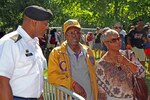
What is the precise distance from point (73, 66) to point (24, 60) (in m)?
1.58

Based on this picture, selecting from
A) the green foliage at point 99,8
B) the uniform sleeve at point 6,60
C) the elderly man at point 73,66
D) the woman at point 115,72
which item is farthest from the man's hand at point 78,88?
the green foliage at point 99,8

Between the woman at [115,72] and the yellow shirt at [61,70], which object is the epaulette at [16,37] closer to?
the yellow shirt at [61,70]

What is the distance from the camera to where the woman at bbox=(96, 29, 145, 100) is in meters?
5.14

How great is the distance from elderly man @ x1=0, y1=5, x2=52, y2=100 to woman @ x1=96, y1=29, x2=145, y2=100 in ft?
4.10

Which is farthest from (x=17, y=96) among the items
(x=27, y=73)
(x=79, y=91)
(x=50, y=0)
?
(x=50, y=0)

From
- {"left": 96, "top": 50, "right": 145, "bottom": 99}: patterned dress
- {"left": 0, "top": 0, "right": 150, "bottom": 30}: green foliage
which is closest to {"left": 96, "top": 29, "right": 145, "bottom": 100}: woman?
{"left": 96, "top": 50, "right": 145, "bottom": 99}: patterned dress

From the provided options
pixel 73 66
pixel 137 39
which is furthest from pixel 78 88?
pixel 137 39

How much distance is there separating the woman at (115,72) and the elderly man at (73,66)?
196 millimetres

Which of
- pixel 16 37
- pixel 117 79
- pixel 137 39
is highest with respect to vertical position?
pixel 16 37

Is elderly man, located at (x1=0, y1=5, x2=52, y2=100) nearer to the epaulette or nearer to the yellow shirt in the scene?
the epaulette

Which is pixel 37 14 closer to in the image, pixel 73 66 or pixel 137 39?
pixel 73 66

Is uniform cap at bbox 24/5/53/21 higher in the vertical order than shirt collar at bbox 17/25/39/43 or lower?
higher

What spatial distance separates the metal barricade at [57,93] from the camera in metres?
4.57

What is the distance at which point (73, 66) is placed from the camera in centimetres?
542
